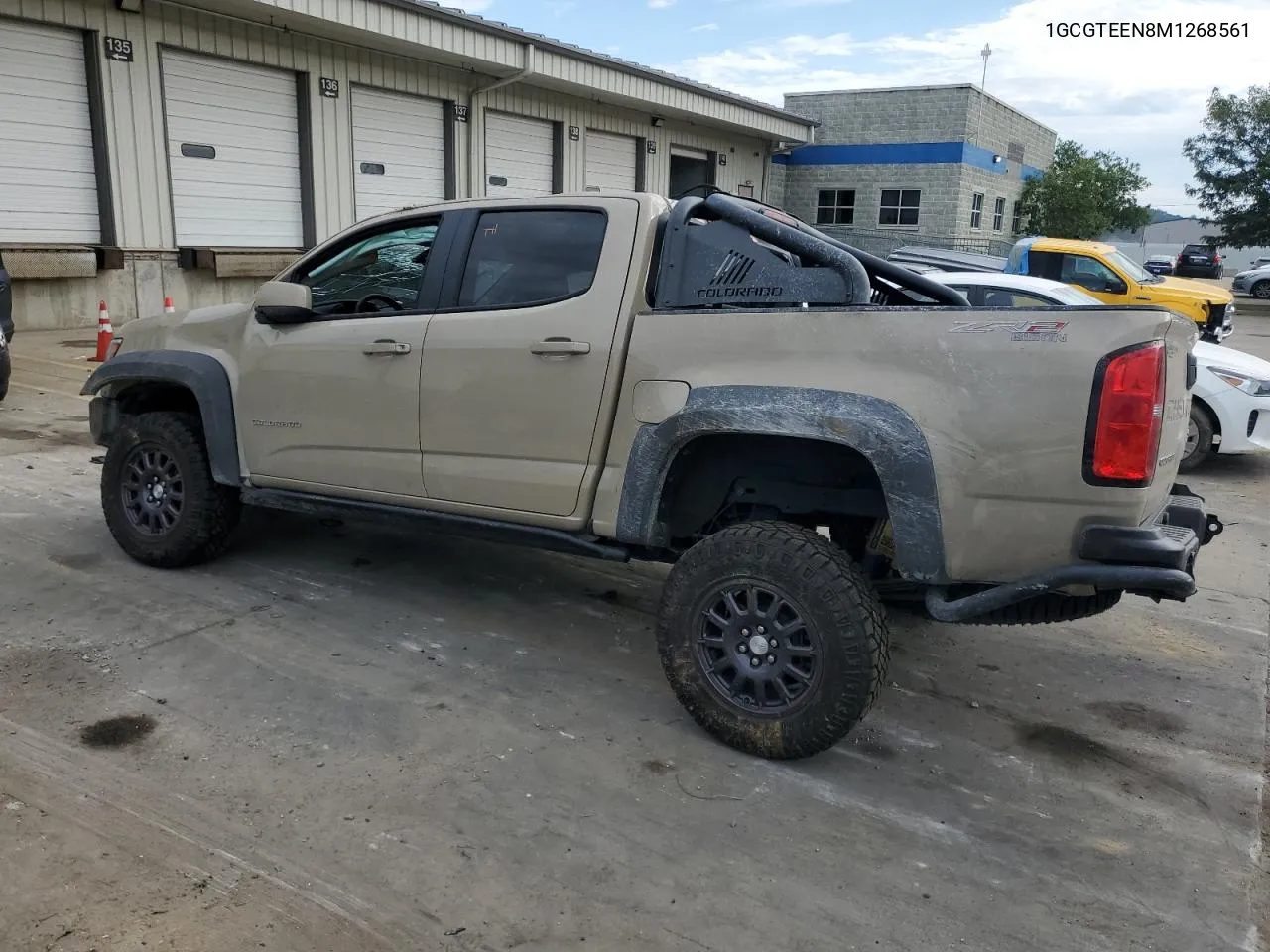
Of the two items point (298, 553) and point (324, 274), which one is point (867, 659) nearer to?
point (324, 274)

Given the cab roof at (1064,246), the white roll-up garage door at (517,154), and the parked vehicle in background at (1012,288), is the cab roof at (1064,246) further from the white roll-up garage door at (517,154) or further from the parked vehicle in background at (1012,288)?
the white roll-up garage door at (517,154)

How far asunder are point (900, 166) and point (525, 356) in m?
29.8

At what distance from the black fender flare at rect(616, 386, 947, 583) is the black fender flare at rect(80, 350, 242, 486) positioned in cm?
230

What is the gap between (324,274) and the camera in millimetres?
4766

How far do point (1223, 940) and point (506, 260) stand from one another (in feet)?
11.0

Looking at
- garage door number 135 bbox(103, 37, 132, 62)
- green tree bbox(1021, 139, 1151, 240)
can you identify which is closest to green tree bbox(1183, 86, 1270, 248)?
green tree bbox(1021, 139, 1151, 240)

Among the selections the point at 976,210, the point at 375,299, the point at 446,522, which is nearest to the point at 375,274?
the point at 375,299

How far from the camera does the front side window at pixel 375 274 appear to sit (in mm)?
4441

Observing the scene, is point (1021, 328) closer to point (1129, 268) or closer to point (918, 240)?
point (1129, 268)

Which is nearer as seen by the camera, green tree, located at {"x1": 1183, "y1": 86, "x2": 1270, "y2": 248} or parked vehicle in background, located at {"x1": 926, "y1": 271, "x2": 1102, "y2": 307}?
parked vehicle in background, located at {"x1": 926, "y1": 271, "x2": 1102, "y2": 307}

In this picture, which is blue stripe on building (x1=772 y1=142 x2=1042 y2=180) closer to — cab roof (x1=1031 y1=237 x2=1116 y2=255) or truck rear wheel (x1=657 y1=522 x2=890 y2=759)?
cab roof (x1=1031 y1=237 x2=1116 y2=255)

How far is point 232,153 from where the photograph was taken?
15.4 metres

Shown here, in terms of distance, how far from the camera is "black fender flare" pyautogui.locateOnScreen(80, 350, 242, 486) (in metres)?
4.80

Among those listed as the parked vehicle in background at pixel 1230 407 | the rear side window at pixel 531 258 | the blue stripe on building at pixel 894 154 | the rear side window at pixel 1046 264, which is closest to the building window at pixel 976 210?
the blue stripe on building at pixel 894 154
